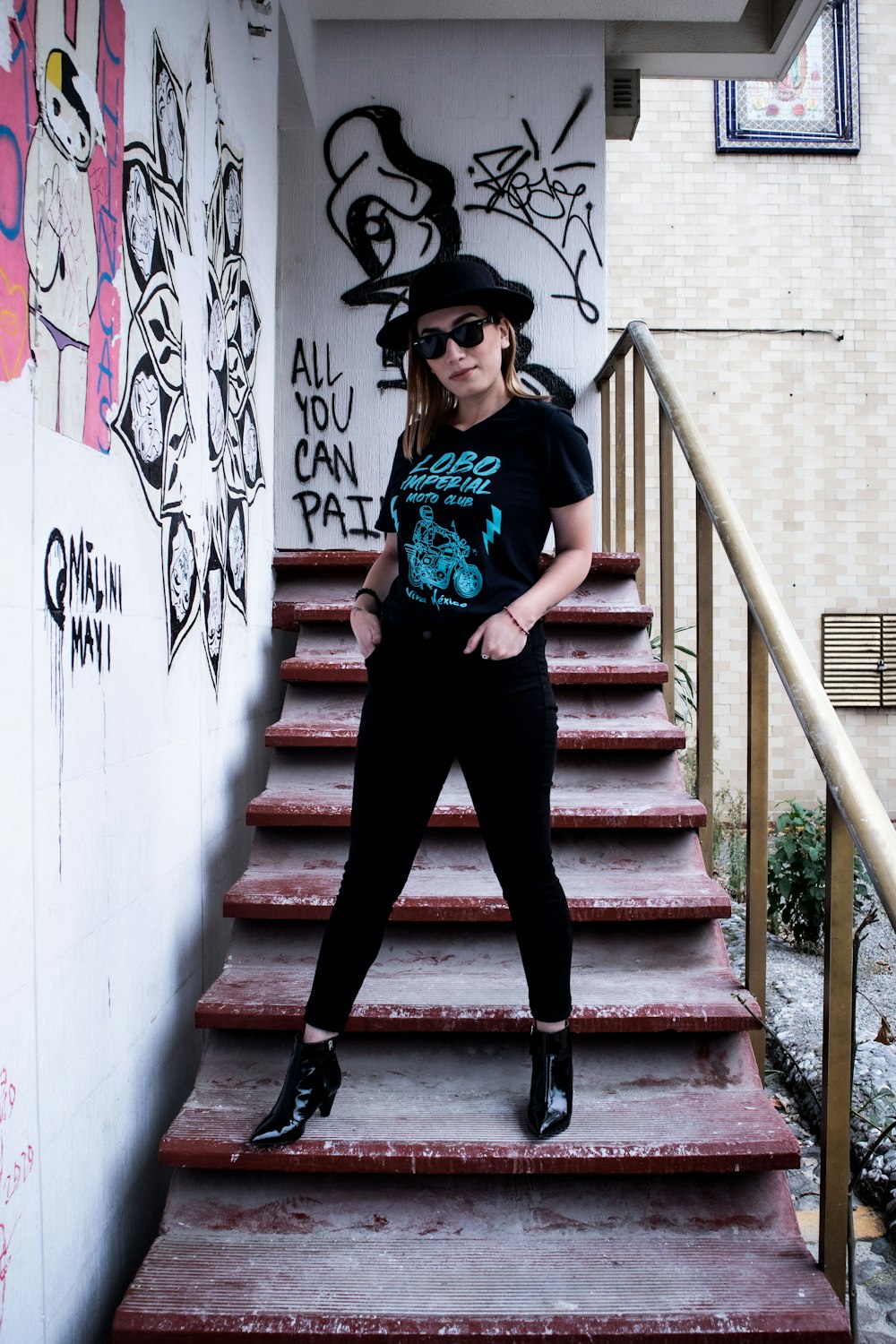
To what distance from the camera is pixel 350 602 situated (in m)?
3.44

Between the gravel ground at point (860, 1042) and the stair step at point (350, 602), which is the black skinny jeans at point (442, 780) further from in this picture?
the stair step at point (350, 602)

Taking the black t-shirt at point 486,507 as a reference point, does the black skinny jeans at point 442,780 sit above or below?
below

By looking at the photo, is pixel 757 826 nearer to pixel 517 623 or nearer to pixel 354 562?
pixel 517 623

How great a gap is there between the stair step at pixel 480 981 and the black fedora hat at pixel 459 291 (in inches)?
53.9

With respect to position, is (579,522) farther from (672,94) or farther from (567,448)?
(672,94)

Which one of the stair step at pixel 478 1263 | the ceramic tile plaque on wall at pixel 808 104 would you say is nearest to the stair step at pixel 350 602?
the stair step at pixel 478 1263

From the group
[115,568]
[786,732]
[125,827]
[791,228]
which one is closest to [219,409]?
[115,568]

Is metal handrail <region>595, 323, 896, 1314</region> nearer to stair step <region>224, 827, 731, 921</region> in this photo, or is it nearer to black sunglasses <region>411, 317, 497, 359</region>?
stair step <region>224, 827, 731, 921</region>

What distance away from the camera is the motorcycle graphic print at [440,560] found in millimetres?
1794

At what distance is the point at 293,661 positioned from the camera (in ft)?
10.2

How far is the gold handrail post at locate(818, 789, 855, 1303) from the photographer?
1788mm

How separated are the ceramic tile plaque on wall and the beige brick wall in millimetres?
92

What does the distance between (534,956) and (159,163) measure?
174 centimetres

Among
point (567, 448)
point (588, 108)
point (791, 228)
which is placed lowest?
point (567, 448)
